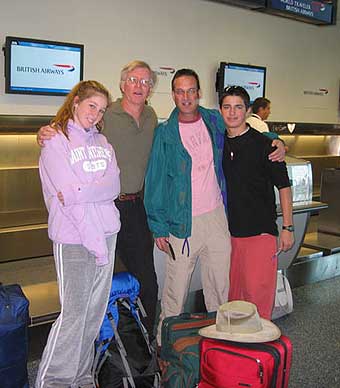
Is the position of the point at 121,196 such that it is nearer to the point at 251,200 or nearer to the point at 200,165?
the point at 200,165

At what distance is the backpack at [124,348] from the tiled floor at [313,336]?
2.03ft

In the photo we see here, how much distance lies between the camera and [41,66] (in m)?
5.38

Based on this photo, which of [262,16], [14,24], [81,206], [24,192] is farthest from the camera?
[262,16]

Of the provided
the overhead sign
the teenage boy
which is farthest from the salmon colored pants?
the overhead sign

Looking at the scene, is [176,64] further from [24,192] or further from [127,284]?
[127,284]

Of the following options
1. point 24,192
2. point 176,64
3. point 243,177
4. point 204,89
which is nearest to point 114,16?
point 176,64

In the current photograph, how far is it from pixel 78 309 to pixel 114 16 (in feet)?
14.7

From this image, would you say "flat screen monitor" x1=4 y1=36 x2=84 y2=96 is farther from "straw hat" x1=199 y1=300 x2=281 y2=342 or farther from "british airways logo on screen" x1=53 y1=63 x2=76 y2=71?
"straw hat" x1=199 y1=300 x2=281 y2=342

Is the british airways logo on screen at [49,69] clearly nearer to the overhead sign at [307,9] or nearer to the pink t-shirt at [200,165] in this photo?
the overhead sign at [307,9]

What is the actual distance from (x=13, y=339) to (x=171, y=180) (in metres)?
1.10

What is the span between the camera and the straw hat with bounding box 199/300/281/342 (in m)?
2.30

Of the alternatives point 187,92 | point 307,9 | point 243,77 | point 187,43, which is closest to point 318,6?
point 307,9

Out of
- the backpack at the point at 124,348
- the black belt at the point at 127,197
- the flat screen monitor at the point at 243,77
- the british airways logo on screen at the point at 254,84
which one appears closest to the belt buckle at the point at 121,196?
the black belt at the point at 127,197

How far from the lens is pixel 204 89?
7098mm
